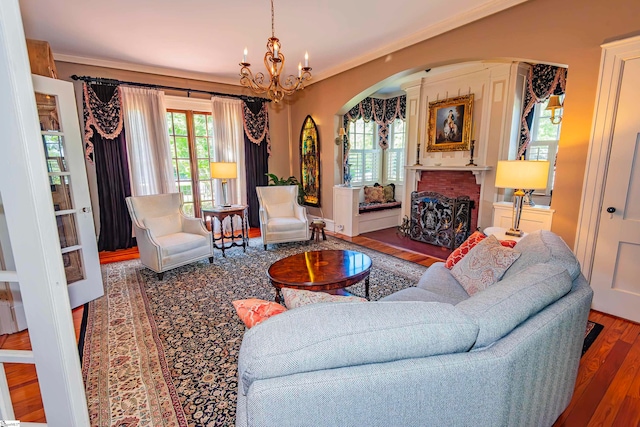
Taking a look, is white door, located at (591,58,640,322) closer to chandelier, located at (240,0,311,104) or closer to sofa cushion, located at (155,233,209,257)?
chandelier, located at (240,0,311,104)

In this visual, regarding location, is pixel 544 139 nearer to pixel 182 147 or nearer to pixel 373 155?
pixel 373 155

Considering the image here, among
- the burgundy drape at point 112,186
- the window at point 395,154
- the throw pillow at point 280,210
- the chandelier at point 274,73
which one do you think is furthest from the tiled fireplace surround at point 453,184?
the burgundy drape at point 112,186

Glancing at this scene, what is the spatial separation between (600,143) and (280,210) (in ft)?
12.6

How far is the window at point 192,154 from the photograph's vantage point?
4996 mm

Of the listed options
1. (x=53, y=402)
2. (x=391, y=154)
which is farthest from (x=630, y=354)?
(x=391, y=154)

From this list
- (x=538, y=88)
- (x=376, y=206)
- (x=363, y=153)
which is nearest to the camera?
(x=538, y=88)

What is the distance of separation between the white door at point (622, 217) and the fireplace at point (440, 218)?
191cm

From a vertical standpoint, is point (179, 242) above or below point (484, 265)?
below

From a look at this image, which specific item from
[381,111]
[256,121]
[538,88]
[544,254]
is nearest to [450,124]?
[538,88]

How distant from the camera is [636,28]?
2.15 meters

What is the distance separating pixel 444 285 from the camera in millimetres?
2039

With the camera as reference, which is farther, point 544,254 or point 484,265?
point 484,265

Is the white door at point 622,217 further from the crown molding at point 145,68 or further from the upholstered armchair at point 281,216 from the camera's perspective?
the crown molding at point 145,68

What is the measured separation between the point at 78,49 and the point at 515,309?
17.3 feet
